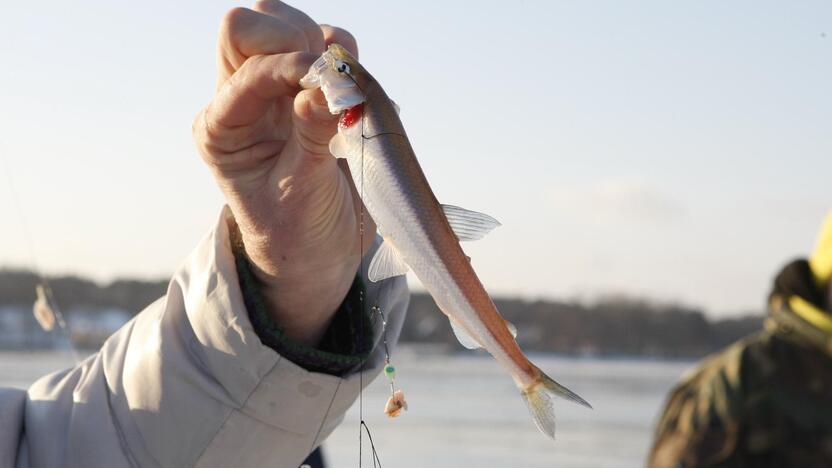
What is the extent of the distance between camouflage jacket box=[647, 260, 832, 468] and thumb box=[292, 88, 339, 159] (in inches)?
48.0

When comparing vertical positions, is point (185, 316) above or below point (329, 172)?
below

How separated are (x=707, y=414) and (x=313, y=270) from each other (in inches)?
60.9

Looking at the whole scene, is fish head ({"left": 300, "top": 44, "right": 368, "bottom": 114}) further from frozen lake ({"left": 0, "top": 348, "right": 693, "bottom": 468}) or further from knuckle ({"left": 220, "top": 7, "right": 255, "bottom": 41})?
frozen lake ({"left": 0, "top": 348, "right": 693, "bottom": 468})

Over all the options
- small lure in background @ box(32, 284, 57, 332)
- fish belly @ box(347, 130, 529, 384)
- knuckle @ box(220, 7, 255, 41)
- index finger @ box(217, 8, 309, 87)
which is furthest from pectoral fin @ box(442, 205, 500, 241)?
small lure in background @ box(32, 284, 57, 332)

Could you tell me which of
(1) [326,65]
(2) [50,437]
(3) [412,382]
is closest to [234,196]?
(1) [326,65]

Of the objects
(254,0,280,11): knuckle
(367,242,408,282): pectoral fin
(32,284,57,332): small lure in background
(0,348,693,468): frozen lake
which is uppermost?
(254,0,280,11): knuckle

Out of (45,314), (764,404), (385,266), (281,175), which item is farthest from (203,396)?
(45,314)

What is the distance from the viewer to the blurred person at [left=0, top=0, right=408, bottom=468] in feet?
Answer: 10.1

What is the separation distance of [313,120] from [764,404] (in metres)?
1.41

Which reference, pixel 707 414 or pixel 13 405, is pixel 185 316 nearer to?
pixel 13 405

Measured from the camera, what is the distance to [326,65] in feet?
8.73

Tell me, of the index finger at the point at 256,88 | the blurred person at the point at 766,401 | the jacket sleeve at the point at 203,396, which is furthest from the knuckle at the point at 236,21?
the blurred person at the point at 766,401

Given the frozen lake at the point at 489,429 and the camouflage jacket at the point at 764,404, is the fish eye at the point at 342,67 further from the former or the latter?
the frozen lake at the point at 489,429

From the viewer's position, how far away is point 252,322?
318 cm
